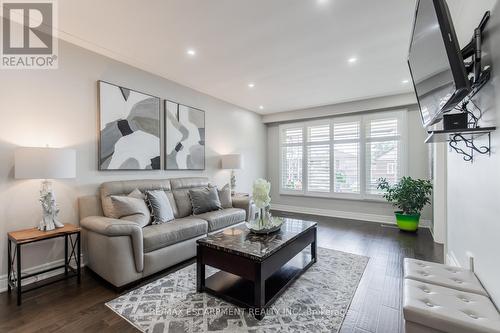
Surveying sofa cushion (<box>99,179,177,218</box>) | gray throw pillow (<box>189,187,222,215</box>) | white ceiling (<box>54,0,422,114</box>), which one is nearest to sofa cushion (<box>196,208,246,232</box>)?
gray throw pillow (<box>189,187,222,215</box>)

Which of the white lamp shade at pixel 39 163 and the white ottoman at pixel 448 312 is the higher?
the white lamp shade at pixel 39 163

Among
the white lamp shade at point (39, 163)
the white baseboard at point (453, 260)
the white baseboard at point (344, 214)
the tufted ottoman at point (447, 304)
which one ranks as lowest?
the white baseboard at point (344, 214)

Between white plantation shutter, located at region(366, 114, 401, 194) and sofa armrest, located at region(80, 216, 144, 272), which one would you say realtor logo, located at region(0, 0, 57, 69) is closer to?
sofa armrest, located at region(80, 216, 144, 272)

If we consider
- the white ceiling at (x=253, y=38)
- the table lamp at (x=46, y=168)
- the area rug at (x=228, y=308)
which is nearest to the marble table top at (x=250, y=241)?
the area rug at (x=228, y=308)

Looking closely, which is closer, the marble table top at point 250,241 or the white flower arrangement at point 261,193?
the marble table top at point 250,241

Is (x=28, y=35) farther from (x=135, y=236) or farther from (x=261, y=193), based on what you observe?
(x=261, y=193)

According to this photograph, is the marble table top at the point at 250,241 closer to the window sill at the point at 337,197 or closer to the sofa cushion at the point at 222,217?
the sofa cushion at the point at 222,217

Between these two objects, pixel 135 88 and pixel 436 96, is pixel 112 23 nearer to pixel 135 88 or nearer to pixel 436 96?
pixel 135 88

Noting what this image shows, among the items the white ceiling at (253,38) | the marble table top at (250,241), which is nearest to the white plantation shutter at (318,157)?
the white ceiling at (253,38)

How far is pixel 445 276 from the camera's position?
5.58 ft

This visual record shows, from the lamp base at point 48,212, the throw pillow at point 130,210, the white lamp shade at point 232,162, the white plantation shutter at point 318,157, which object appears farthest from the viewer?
the white plantation shutter at point 318,157

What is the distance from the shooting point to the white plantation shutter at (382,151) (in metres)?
5.04

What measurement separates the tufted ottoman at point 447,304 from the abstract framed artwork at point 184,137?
359 cm

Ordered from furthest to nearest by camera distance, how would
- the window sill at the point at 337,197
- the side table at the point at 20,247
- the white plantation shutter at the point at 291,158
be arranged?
the white plantation shutter at the point at 291,158 → the window sill at the point at 337,197 → the side table at the point at 20,247
